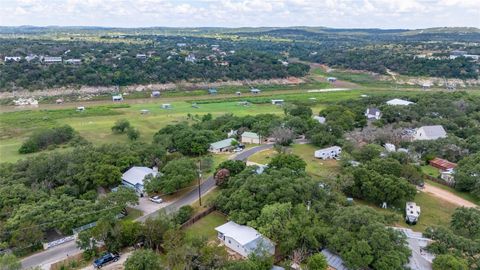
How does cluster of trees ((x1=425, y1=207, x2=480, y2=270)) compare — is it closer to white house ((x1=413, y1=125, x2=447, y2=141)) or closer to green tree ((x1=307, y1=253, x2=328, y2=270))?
green tree ((x1=307, y1=253, x2=328, y2=270))

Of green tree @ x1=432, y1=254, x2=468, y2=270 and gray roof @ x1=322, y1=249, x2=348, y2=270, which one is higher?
green tree @ x1=432, y1=254, x2=468, y2=270

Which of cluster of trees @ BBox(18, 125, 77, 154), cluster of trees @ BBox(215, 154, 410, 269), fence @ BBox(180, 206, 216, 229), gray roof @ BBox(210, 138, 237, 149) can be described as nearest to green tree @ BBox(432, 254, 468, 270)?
cluster of trees @ BBox(215, 154, 410, 269)

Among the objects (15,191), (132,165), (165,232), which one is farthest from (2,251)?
(132,165)

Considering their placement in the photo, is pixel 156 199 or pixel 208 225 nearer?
pixel 208 225

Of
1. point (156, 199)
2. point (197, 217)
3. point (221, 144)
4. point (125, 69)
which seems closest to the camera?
point (197, 217)

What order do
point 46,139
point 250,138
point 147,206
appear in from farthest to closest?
point 250,138, point 46,139, point 147,206

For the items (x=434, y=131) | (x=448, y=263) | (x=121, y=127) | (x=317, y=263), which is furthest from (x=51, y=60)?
(x=448, y=263)

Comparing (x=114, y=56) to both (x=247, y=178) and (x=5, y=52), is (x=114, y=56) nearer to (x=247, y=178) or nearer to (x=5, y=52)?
(x=5, y=52)

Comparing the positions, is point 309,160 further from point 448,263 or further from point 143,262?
point 143,262
